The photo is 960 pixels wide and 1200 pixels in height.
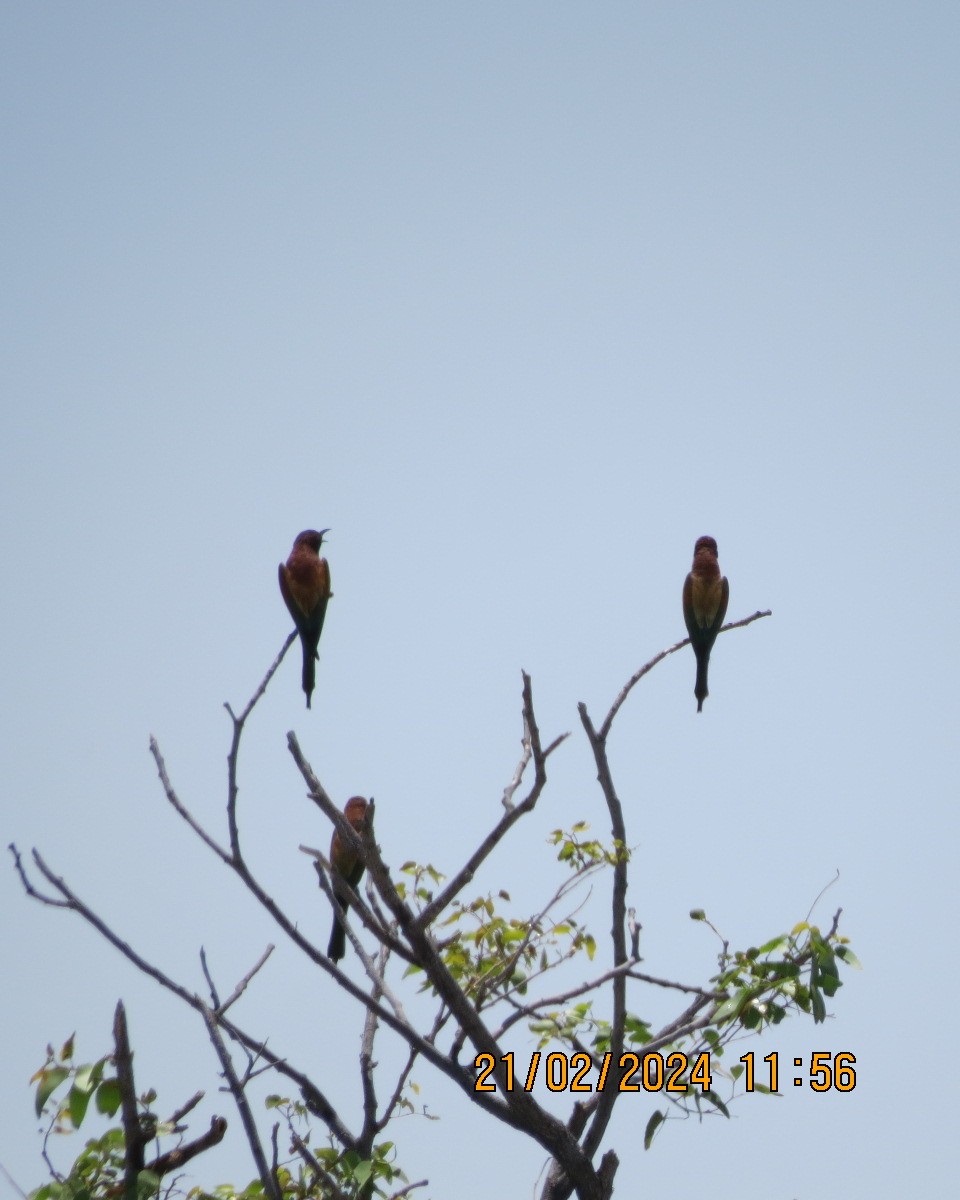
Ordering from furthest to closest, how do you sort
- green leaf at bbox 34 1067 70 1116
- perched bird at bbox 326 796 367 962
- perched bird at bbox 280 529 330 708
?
perched bird at bbox 326 796 367 962 → perched bird at bbox 280 529 330 708 → green leaf at bbox 34 1067 70 1116

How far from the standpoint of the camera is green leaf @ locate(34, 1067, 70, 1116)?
3477mm

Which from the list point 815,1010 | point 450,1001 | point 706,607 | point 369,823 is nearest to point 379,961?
point 450,1001

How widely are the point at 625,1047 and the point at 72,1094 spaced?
1934 millimetres

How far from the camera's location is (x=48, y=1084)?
3.49 meters

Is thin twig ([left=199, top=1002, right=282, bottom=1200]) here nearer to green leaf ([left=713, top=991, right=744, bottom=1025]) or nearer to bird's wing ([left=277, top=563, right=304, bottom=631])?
green leaf ([left=713, top=991, right=744, bottom=1025])

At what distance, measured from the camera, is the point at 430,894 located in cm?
489

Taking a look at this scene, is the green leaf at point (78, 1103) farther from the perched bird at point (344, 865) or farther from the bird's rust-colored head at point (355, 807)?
the bird's rust-colored head at point (355, 807)

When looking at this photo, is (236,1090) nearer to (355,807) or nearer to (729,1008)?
(729,1008)

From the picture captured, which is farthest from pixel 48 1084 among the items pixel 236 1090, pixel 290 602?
pixel 290 602

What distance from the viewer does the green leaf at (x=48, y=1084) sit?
348 cm

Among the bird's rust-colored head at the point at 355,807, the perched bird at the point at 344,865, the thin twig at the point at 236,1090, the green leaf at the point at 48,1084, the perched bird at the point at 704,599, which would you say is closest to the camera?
the green leaf at the point at 48,1084

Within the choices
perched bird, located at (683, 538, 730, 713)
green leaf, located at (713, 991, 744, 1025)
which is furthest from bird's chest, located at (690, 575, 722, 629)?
green leaf, located at (713, 991, 744, 1025)

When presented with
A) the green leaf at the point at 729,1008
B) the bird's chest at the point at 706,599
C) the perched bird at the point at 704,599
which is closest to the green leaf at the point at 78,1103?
the green leaf at the point at 729,1008

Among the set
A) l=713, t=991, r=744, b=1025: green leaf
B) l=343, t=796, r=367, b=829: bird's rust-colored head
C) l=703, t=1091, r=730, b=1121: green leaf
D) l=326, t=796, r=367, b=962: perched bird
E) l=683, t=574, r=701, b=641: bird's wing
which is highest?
l=683, t=574, r=701, b=641: bird's wing
